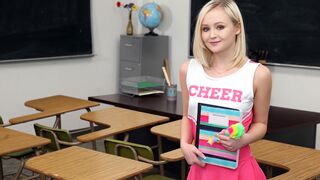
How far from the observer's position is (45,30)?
5.43 m

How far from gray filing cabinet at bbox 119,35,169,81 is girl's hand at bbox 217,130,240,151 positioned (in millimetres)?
4470

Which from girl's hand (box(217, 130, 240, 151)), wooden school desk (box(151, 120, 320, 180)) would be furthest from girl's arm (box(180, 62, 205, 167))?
wooden school desk (box(151, 120, 320, 180))

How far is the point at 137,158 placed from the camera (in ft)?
8.98

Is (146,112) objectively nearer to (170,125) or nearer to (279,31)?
(170,125)

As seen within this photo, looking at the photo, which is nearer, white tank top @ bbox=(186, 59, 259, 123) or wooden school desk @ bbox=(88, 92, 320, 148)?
white tank top @ bbox=(186, 59, 259, 123)

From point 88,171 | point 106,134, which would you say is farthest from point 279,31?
point 88,171

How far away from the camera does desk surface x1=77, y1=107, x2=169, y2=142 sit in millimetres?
3141

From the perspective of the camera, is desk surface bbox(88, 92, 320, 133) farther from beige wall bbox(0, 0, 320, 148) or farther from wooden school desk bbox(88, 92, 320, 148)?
beige wall bbox(0, 0, 320, 148)

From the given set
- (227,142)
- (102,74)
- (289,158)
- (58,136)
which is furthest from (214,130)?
(102,74)

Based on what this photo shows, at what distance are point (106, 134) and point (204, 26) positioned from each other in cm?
164

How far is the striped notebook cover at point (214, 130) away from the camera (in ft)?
5.01

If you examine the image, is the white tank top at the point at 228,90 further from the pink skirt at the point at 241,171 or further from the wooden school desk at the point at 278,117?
the wooden school desk at the point at 278,117

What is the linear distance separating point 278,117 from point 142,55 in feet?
8.83

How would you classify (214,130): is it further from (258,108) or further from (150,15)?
(150,15)
